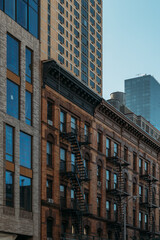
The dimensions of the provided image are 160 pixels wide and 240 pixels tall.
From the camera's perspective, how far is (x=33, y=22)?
47219 millimetres

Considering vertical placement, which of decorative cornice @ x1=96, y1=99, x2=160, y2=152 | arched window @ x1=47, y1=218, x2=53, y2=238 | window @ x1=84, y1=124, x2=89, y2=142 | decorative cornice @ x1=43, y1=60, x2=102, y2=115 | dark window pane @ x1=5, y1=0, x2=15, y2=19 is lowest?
arched window @ x1=47, y1=218, x2=53, y2=238

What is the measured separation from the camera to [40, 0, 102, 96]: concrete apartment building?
11064 centimetres

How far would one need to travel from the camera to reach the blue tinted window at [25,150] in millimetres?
43000

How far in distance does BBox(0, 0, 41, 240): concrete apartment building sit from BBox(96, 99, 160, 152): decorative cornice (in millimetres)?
13170

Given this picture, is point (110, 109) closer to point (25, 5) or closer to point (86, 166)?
point (86, 166)

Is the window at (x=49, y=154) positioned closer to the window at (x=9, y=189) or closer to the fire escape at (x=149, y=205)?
the window at (x=9, y=189)

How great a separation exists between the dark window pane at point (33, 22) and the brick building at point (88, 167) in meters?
3.04

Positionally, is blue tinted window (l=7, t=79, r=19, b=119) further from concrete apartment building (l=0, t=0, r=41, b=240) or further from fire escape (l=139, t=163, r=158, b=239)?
fire escape (l=139, t=163, r=158, b=239)

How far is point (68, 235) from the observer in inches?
1864

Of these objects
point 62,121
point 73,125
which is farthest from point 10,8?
point 73,125

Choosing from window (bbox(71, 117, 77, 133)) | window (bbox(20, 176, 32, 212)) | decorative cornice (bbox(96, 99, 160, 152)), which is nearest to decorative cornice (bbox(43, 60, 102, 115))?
window (bbox(71, 117, 77, 133))

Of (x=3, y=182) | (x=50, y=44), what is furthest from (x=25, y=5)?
(x=50, y=44)

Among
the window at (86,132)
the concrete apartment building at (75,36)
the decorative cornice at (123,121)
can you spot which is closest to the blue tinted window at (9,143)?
the window at (86,132)

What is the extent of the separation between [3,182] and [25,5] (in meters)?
15.6
